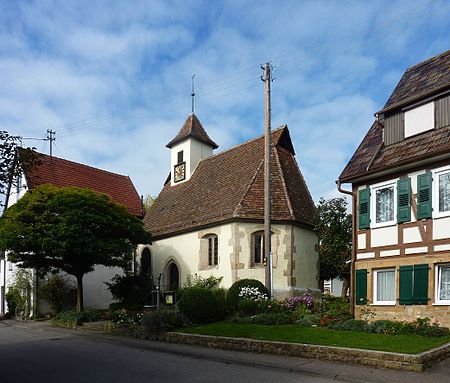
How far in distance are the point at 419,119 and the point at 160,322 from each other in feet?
36.6

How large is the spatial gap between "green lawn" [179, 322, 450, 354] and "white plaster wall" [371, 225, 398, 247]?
3.32 m

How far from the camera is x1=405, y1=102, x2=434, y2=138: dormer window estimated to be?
53.9ft

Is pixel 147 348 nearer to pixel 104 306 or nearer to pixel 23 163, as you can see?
pixel 23 163

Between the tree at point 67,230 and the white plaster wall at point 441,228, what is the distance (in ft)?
47.4

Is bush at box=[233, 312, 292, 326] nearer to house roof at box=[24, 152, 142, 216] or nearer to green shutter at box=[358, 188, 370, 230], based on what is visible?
green shutter at box=[358, 188, 370, 230]

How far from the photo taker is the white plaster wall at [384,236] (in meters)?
16.3

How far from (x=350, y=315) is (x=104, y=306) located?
21698 mm

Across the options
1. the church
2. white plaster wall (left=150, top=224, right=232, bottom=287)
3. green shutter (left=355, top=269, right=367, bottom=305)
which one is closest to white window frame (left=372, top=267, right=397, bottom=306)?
green shutter (left=355, top=269, right=367, bottom=305)

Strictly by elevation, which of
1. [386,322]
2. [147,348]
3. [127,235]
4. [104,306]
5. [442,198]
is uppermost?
[442,198]

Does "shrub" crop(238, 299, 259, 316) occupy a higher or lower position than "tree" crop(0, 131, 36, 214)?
lower

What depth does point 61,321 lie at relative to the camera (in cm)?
2453

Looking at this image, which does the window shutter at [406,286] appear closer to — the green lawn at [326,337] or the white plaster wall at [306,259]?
the green lawn at [326,337]

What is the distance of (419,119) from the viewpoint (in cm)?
1681

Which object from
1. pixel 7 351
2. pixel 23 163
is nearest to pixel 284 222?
pixel 7 351
